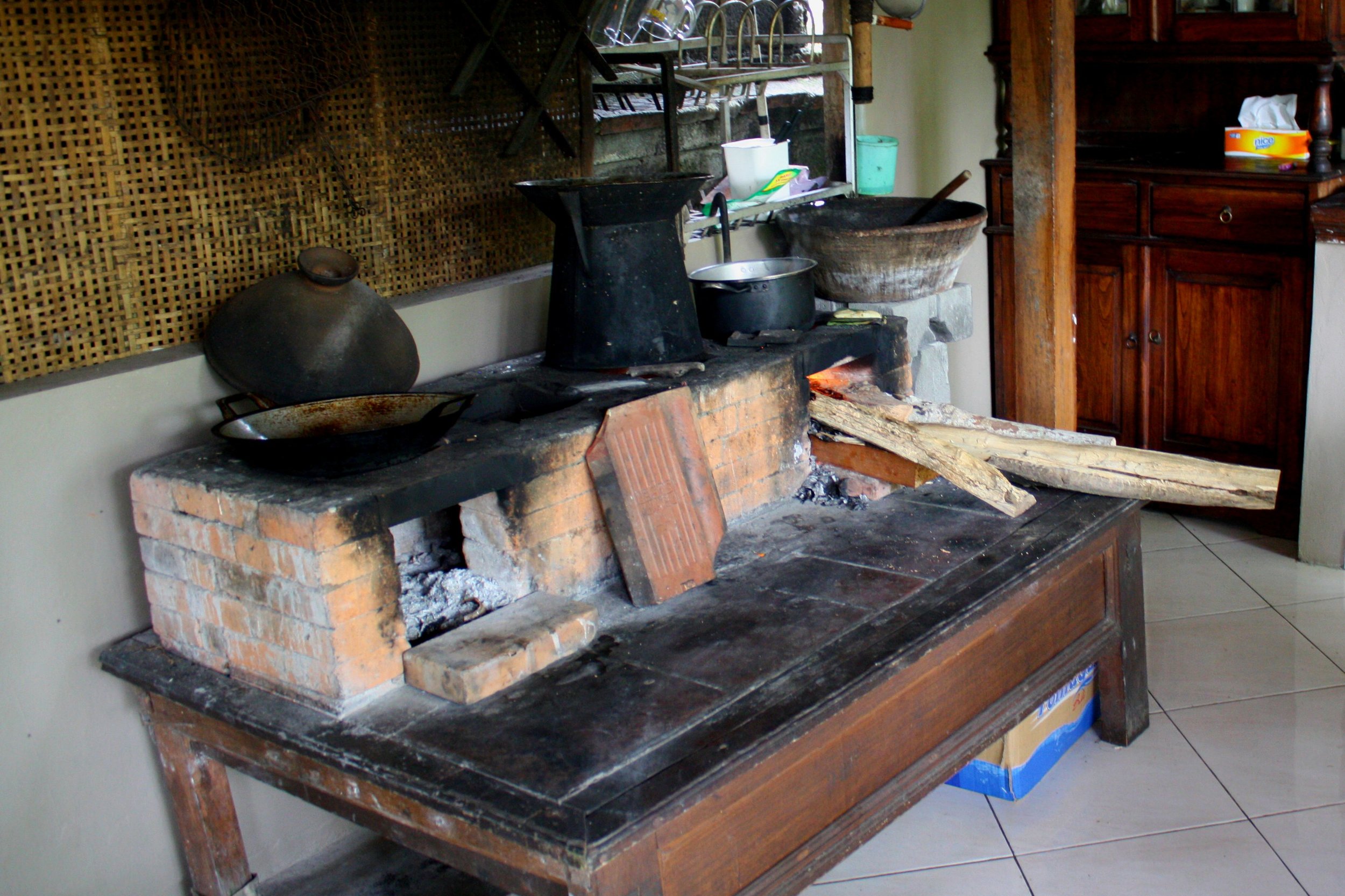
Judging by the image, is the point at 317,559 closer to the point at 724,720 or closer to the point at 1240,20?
the point at 724,720

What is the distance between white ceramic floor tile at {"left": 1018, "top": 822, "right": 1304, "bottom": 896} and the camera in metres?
2.41

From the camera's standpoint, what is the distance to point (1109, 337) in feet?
14.0

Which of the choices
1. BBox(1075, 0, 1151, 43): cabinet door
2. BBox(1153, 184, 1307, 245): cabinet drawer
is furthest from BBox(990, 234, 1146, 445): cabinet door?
BBox(1075, 0, 1151, 43): cabinet door

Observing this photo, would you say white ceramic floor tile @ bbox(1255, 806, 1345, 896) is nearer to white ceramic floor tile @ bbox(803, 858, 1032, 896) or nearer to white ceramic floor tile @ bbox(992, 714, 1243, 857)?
white ceramic floor tile @ bbox(992, 714, 1243, 857)

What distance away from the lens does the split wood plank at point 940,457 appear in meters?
2.67

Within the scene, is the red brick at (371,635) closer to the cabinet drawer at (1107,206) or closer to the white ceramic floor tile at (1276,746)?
the white ceramic floor tile at (1276,746)

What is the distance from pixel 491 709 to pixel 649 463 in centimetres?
58

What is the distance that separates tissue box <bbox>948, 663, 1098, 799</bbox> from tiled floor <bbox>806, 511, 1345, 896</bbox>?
29 mm

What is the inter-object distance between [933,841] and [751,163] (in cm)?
171

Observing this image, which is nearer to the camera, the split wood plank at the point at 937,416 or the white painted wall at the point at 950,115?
the split wood plank at the point at 937,416

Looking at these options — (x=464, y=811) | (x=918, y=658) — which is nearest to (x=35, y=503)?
(x=464, y=811)

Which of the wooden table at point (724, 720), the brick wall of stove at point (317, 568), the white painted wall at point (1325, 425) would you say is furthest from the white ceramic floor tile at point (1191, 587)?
the brick wall of stove at point (317, 568)

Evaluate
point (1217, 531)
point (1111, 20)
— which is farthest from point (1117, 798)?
point (1111, 20)

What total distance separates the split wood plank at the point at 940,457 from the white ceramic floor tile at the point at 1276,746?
0.72m
